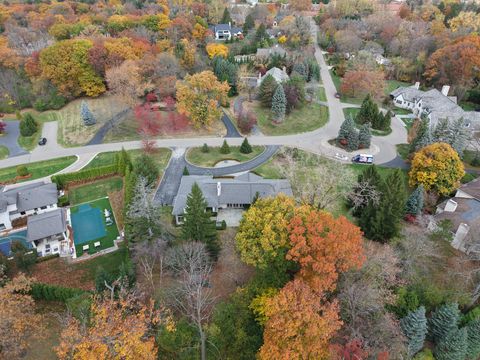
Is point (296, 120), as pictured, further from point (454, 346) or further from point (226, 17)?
point (226, 17)

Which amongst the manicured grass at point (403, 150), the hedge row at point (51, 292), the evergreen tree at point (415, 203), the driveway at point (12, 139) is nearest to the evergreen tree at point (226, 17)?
the driveway at point (12, 139)

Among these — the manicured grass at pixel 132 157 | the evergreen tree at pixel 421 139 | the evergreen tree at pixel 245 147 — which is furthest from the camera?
the evergreen tree at pixel 245 147

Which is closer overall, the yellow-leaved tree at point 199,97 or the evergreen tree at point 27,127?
the yellow-leaved tree at point 199,97

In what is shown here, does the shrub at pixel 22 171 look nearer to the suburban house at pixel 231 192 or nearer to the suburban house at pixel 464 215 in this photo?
the suburban house at pixel 231 192

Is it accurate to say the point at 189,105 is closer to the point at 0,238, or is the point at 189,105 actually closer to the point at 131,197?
the point at 131,197

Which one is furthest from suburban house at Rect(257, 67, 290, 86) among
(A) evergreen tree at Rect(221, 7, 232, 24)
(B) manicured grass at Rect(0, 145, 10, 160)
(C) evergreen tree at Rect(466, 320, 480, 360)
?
(C) evergreen tree at Rect(466, 320, 480, 360)

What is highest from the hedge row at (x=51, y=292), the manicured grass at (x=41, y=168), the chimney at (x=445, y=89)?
the chimney at (x=445, y=89)

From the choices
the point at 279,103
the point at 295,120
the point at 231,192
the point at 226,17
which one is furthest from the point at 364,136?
the point at 226,17
